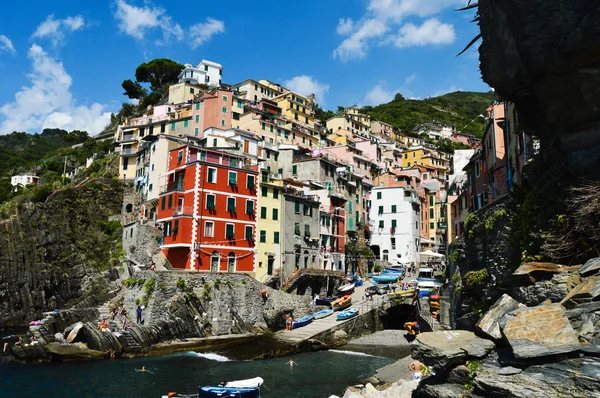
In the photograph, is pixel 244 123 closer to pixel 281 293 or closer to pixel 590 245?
pixel 281 293

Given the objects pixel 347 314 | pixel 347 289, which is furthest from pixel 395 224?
pixel 347 314

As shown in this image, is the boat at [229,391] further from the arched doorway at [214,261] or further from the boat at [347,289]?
the boat at [347,289]

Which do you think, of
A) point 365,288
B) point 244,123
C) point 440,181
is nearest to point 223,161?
point 365,288

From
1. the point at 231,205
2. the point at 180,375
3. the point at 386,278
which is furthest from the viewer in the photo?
the point at 386,278

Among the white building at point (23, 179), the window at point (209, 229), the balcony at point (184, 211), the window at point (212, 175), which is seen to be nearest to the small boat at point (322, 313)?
the window at point (209, 229)

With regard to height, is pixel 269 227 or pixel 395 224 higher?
pixel 395 224

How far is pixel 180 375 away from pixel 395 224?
5191 centimetres

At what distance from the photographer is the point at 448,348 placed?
42.8 ft

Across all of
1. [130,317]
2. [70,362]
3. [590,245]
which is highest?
[590,245]

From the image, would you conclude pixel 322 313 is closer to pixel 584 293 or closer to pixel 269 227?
pixel 269 227

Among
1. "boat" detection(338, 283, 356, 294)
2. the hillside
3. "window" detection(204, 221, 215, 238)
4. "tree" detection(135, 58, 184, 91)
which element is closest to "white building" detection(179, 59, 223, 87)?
"tree" detection(135, 58, 184, 91)

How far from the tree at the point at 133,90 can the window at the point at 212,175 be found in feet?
251

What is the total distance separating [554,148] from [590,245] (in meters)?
4.81

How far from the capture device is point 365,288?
54125 millimetres
